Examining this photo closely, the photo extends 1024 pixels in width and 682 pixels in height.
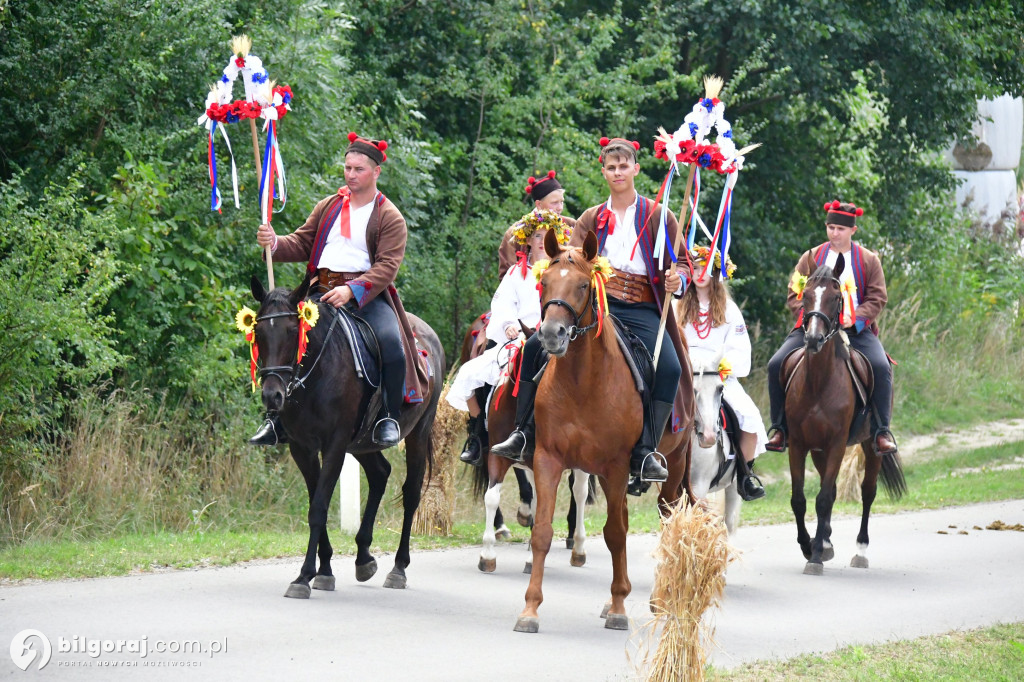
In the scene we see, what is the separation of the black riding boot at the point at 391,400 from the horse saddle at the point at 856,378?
4274 mm

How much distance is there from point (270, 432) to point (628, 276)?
9.18 ft

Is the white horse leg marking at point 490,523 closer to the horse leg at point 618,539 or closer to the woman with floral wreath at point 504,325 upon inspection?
the woman with floral wreath at point 504,325

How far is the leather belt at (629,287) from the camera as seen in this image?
9.07 meters

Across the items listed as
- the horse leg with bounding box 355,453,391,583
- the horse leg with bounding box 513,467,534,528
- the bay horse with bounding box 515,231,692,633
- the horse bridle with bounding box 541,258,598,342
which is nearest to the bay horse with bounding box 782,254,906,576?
the horse leg with bounding box 513,467,534,528

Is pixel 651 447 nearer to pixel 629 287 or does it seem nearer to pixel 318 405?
pixel 629 287

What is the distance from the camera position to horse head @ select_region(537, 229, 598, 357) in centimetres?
755

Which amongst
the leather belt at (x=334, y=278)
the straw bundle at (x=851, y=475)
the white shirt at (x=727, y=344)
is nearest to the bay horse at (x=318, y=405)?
the leather belt at (x=334, y=278)

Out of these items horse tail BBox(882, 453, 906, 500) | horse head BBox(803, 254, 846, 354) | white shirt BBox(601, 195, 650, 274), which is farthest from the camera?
horse tail BBox(882, 453, 906, 500)

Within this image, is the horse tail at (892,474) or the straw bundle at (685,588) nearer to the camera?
the straw bundle at (685,588)

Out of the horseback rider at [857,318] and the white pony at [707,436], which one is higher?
the horseback rider at [857,318]

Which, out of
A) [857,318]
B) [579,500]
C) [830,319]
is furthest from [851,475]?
[579,500]

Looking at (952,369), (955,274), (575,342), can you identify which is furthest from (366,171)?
(955,274)

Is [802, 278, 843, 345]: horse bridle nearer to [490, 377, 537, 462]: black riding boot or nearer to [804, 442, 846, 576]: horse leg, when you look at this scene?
[804, 442, 846, 576]: horse leg

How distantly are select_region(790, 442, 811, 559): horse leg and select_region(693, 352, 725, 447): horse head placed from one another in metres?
Answer: 1.39
